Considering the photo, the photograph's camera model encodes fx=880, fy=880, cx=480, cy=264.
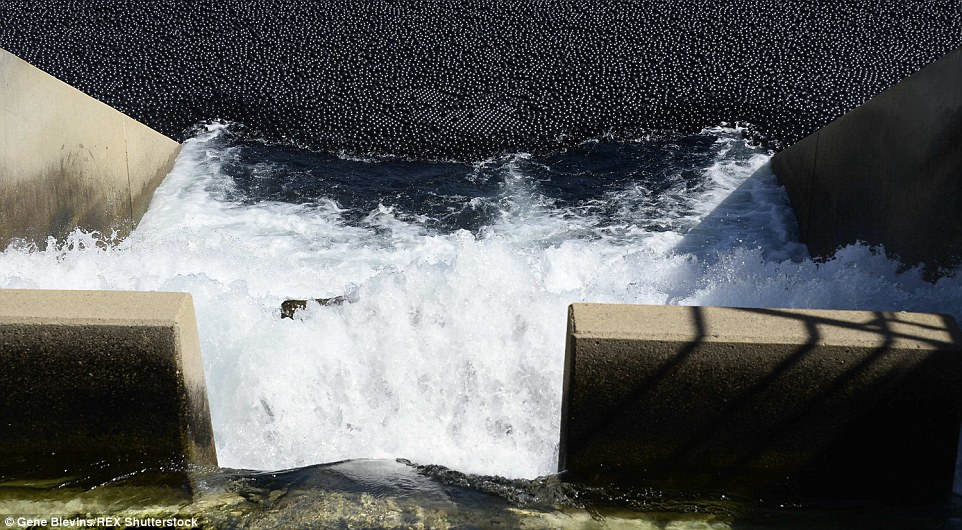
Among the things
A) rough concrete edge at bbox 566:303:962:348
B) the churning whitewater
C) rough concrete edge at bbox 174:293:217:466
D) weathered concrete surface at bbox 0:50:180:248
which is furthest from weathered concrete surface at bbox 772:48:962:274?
weathered concrete surface at bbox 0:50:180:248

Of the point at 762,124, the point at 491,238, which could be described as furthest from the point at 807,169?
the point at 491,238

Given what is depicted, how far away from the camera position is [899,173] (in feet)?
13.9

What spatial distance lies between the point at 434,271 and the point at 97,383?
65.8 inches

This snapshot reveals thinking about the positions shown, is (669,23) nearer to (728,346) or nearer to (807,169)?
(807,169)

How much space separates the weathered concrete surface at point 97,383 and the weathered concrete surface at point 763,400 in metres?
1.35

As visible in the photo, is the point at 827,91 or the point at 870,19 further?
the point at 870,19

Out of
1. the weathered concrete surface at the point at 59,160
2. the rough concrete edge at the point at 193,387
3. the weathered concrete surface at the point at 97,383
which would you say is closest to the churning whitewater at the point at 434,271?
the weathered concrete surface at the point at 59,160

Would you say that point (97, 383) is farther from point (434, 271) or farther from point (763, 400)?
point (763, 400)

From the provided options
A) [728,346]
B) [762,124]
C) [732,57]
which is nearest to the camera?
[728,346]

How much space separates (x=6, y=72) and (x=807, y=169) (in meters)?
4.72

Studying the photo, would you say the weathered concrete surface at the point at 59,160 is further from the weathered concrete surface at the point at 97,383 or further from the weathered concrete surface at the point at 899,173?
the weathered concrete surface at the point at 899,173

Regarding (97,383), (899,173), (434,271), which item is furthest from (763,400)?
(97,383)

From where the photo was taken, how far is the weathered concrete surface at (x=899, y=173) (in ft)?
12.4

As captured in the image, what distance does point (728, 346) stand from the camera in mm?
2912
